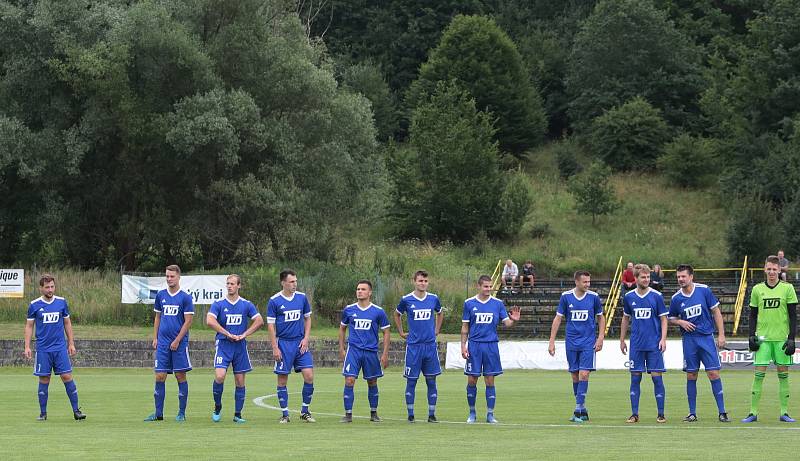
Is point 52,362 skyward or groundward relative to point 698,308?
groundward

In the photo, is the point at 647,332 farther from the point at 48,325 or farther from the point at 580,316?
the point at 48,325

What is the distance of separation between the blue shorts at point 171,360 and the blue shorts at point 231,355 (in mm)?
545

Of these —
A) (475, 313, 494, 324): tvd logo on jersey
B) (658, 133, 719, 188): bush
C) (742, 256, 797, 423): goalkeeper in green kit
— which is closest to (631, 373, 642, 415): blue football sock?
(742, 256, 797, 423): goalkeeper in green kit

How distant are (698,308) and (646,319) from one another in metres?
0.81

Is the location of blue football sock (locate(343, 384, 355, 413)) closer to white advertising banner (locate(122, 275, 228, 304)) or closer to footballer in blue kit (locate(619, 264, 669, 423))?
footballer in blue kit (locate(619, 264, 669, 423))

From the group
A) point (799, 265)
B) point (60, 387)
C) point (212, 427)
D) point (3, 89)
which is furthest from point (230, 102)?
point (212, 427)

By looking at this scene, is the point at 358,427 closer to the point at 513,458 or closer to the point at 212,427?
the point at 212,427

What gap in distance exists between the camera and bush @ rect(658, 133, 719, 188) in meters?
80.5

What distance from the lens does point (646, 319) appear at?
18344 millimetres

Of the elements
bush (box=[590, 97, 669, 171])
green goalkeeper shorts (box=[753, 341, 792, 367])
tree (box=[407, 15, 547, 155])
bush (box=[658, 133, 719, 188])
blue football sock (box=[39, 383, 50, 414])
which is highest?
tree (box=[407, 15, 547, 155])

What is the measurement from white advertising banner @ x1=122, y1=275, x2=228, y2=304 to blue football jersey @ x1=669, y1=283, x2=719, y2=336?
25.5 m

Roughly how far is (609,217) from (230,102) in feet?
112

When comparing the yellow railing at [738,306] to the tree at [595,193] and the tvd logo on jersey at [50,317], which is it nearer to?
the tree at [595,193]

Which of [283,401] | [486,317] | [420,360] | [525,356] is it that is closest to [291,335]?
[283,401]
